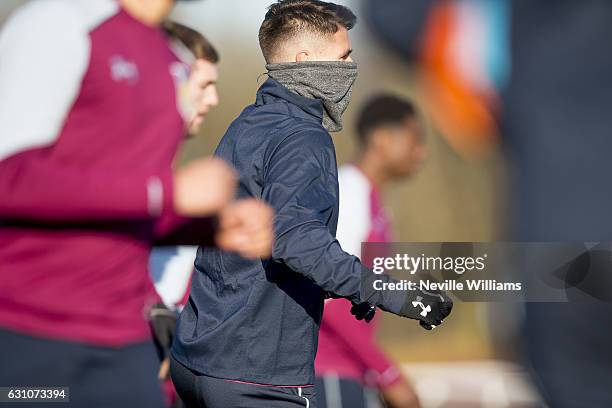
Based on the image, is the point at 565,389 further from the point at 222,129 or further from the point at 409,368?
the point at 222,129

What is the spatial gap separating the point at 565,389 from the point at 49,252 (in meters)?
1.97

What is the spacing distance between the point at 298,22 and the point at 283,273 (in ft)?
2.22

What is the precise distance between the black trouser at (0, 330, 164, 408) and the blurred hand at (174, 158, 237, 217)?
1.01 metres

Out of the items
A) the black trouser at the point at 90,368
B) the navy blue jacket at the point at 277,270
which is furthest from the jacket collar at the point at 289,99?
the black trouser at the point at 90,368

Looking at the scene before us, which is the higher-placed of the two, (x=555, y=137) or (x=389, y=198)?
(x=555, y=137)

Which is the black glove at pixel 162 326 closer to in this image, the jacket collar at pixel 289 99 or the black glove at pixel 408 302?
the jacket collar at pixel 289 99

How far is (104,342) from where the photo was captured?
2752mm

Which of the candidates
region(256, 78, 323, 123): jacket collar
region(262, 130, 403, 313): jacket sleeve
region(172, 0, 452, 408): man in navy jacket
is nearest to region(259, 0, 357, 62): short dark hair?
region(172, 0, 452, 408): man in navy jacket

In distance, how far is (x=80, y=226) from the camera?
2684 mm

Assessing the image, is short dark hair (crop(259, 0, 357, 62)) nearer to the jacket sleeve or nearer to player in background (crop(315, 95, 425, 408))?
the jacket sleeve

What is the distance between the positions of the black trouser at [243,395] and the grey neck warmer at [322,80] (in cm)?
68

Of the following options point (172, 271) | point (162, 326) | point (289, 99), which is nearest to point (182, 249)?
point (172, 271)

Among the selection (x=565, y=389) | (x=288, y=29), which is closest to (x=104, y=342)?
(x=288, y=29)

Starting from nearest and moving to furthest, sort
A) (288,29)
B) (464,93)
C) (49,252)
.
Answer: (288,29), (49,252), (464,93)
